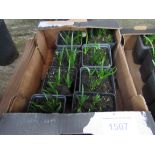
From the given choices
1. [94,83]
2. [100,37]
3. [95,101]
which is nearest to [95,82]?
[94,83]

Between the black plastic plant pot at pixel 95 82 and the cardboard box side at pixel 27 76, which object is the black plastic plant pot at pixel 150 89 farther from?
the cardboard box side at pixel 27 76

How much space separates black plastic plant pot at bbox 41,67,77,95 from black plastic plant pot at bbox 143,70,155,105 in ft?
1.15

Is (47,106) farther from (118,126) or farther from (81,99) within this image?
(118,126)

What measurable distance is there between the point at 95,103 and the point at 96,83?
117 mm

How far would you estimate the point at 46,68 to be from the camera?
44.5 inches

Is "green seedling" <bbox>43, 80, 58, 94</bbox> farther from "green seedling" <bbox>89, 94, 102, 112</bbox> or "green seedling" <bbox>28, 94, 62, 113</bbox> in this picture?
"green seedling" <bbox>89, 94, 102, 112</bbox>

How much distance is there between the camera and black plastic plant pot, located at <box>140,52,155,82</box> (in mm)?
982

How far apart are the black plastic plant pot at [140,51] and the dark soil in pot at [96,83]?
0.81ft

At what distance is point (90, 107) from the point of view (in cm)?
84

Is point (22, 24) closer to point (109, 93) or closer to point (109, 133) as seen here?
point (109, 93)

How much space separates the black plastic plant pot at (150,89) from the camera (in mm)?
914

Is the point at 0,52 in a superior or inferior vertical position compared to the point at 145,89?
superior
